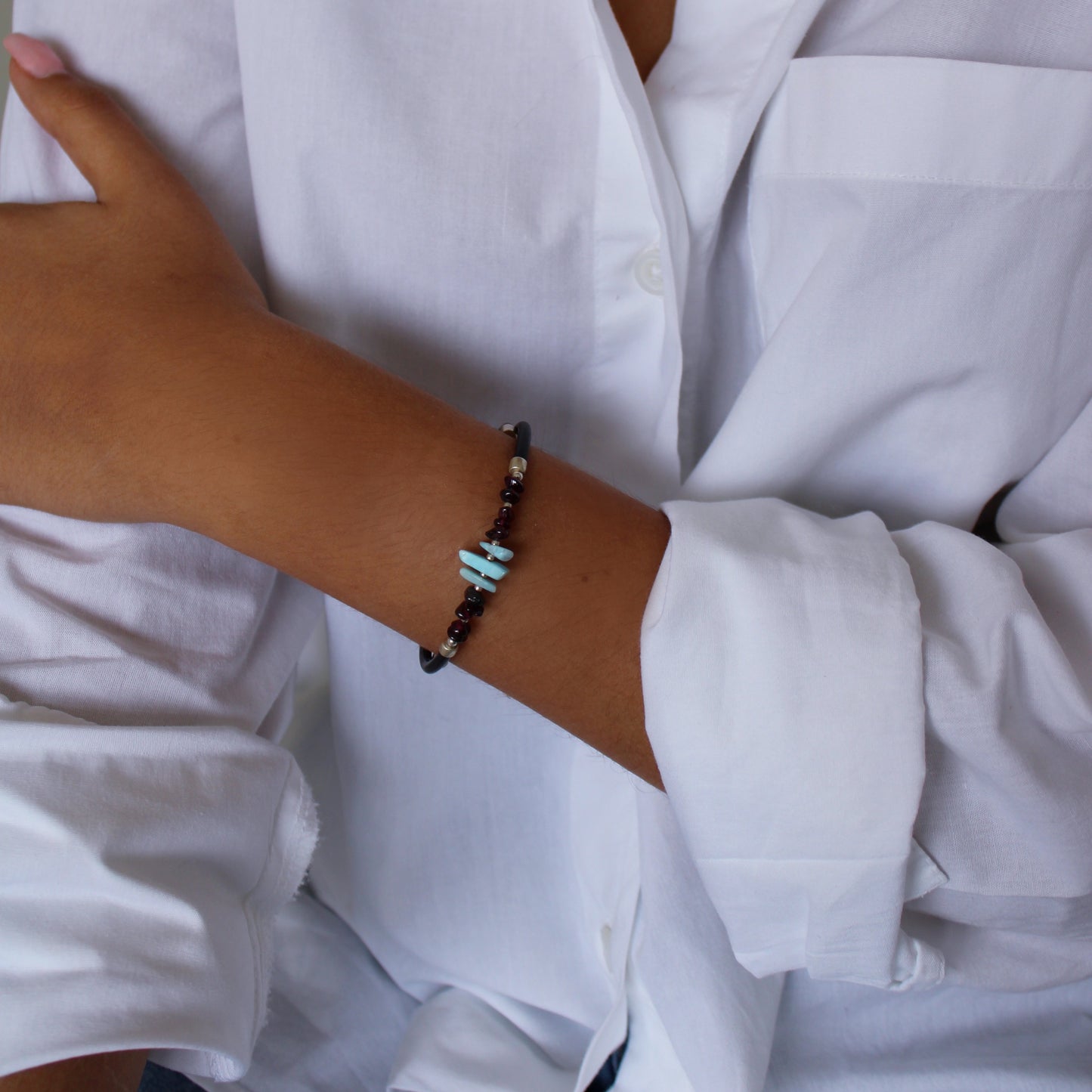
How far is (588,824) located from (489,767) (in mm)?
90

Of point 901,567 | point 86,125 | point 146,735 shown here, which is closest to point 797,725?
point 901,567

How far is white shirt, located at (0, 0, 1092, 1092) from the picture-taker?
1.40 ft

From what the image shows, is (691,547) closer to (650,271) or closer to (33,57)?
(650,271)

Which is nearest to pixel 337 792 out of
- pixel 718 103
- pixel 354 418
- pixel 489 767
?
pixel 489 767

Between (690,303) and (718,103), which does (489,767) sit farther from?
(718,103)

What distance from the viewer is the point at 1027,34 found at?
48cm

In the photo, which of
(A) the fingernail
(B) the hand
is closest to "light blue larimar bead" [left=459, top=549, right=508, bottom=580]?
(B) the hand

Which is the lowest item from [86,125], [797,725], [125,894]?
[125,894]

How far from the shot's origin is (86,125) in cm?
52

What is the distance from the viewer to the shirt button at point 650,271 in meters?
0.54

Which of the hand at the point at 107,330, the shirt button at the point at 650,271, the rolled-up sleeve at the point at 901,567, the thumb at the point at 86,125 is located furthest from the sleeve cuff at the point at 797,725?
the thumb at the point at 86,125

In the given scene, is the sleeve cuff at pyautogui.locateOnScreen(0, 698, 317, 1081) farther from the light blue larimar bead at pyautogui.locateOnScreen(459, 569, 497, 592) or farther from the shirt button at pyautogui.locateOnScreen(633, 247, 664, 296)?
the shirt button at pyautogui.locateOnScreen(633, 247, 664, 296)

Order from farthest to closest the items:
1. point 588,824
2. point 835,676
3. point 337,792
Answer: point 337,792, point 588,824, point 835,676

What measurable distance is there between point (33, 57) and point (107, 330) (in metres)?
0.21
